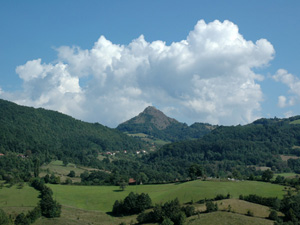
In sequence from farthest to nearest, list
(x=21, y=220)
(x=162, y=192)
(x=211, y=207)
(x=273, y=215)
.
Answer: (x=162, y=192), (x=211, y=207), (x=273, y=215), (x=21, y=220)

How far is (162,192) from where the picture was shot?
117m

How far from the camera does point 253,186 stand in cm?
11894

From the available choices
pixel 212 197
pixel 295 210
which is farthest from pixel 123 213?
pixel 295 210

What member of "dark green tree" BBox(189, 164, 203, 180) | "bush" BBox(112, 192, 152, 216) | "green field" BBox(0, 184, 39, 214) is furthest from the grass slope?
"dark green tree" BBox(189, 164, 203, 180)

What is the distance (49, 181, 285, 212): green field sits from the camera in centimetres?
10625

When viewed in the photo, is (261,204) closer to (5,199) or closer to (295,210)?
(295,210)

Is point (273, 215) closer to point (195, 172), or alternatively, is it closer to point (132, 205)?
point (132, 205)

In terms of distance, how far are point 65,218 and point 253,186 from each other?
7163cm

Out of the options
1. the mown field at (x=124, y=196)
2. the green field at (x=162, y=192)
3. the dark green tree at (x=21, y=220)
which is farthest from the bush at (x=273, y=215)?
the dark green tree at (x=21, y=220)

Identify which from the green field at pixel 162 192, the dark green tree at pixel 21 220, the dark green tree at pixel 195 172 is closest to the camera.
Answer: the dark green tree at pixel 21 220

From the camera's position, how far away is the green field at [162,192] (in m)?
106

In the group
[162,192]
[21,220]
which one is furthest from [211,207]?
[21,220]

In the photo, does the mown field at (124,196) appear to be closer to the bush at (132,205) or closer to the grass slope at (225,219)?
the grass slope at (225,219)

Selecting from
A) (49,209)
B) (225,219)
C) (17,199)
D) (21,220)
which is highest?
(17,199)
